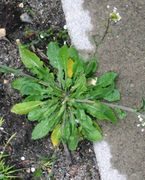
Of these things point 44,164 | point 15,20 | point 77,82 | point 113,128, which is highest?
point 15,20

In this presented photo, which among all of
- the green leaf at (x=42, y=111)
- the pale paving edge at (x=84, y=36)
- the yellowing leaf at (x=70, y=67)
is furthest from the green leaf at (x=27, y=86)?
the pale paving edge at (x=84, y=36)

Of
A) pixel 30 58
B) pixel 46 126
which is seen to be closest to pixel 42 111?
pixel 46 126

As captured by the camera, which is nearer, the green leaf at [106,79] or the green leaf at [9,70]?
the green leaf at [9,70]

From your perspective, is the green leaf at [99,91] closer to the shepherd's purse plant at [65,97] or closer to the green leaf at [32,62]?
the shepherd's purse plant at [65,97]

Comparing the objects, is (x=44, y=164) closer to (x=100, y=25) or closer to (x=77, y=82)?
(x=77, y=82)

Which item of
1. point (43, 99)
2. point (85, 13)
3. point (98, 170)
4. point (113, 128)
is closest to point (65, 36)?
point (85, 13)

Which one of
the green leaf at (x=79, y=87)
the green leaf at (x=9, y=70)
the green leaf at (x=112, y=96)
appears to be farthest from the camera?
the green leaf at (x=112, y=96)
